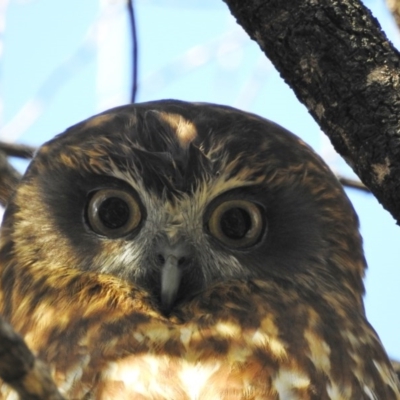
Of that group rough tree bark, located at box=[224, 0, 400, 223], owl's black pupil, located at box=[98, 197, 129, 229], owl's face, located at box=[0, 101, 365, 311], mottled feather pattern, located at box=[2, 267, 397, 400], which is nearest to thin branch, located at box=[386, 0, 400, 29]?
rough tree bark, located at box=[224, 0, 400, 223]

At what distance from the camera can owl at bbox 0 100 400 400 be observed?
250cm

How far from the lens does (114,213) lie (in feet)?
9.55

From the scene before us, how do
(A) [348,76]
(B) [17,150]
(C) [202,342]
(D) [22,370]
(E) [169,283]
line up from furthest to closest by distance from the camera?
(B) [17,150]
(E) [169,283]
(C) [202,342]
(A) [348,76]
(D) [22,370]

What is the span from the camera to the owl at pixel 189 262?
2502 millimetres

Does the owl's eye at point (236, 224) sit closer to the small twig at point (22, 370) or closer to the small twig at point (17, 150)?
the small twig at point (17, 150)

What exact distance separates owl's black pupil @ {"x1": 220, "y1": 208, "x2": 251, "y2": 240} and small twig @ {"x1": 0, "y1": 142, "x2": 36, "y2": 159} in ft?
2.88

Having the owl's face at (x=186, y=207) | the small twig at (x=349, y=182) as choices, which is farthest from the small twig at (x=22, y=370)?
the small twig at (x=349, y=182)

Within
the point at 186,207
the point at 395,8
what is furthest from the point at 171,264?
the point at 395,8

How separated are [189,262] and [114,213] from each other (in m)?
0.30

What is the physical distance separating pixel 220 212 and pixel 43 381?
5.15 feet

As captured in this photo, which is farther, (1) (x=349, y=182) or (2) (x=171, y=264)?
(1) (x=349, y=182)

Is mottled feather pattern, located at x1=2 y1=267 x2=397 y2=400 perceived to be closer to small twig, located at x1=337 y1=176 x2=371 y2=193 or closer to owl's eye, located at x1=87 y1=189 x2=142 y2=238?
owl's eye, located at x1=87 y1=189 x2=142 y2=238

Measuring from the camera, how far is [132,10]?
315 cm

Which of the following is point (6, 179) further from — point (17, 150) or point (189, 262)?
point (189, 262)
